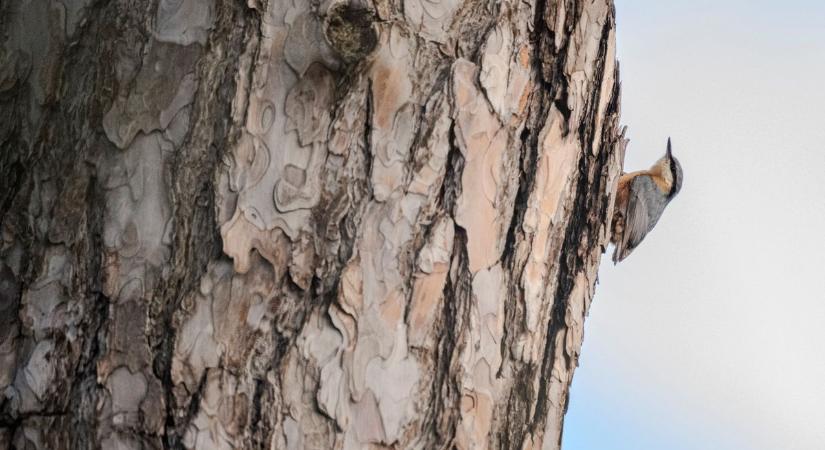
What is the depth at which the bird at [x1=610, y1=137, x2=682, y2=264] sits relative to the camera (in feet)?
14.0

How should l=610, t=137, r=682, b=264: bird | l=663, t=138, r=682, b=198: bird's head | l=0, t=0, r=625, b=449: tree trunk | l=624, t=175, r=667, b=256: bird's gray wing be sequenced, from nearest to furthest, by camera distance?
l=0, t=0, r=625, b=449: tree trunk, l=610, t=137, r=682, b=264: bird, l=624, t=175, r=667, b=256: bird's gray wing, l=663, t=138, r=682, b=198: bird's head

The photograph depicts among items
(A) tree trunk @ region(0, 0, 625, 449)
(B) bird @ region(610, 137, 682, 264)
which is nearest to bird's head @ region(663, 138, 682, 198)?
(B) bird @ region(610, 137, 682, 264)

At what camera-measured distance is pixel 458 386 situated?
4.16 ft

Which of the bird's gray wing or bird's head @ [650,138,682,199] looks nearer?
the bird's gray wing

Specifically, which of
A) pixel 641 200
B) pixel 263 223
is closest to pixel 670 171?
pixel 641 200

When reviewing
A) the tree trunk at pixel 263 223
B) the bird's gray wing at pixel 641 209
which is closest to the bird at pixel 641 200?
the bird's gray wing at pixel 641 209

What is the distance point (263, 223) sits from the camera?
1190 mm

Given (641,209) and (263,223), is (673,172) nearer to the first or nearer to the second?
(641,209)

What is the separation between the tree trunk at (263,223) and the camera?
46.1 inches

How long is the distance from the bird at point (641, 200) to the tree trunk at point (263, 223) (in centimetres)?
289

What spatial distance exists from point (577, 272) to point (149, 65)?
72 cm

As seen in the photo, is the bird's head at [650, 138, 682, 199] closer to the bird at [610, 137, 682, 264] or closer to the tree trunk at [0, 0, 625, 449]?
the bird at [610, 137, 682, 264]

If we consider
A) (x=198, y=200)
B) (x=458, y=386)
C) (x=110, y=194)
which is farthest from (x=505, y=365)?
(x=110, y=194)

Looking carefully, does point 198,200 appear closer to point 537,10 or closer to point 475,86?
point 475,86
